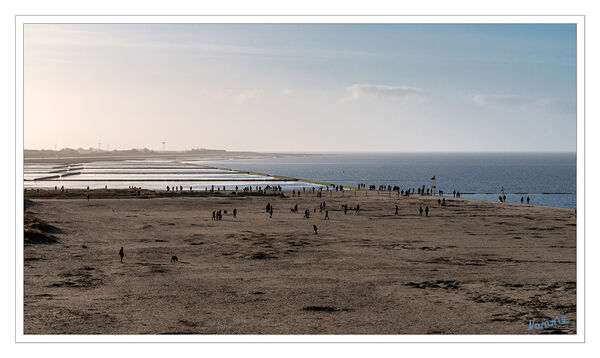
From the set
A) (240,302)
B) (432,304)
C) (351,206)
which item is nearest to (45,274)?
(240,302)

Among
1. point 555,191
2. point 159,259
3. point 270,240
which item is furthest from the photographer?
point 555,191

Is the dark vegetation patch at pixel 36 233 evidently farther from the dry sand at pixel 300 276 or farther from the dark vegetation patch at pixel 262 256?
the dark vegetation patch at pixel 262 256

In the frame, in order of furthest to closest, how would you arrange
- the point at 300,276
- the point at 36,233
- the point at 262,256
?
the point at 36,233 → the point at 262,256 → the point at 300,276

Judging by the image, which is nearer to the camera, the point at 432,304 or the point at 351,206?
the point at 432,304

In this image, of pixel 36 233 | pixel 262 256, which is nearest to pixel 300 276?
pixel 262 256

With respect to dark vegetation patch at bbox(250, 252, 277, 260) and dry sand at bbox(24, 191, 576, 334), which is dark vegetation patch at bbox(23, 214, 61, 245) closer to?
dry sand at bbox(24, 191, 576, 334)

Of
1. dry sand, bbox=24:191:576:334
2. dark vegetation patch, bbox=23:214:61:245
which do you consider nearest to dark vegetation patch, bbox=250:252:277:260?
dry sand, bbox=24:191:576:334

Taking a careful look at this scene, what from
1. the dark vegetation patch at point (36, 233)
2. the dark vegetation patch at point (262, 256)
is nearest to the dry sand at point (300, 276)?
the dark vegetation patch at point (262, 256)

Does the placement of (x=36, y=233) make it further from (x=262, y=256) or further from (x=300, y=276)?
(x=300, y=276)
